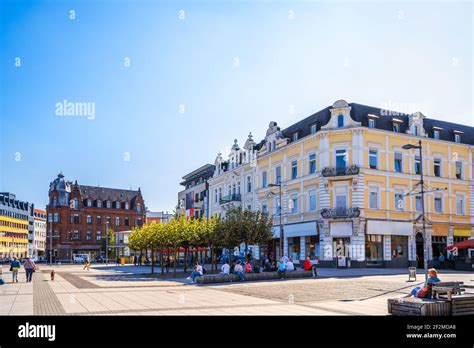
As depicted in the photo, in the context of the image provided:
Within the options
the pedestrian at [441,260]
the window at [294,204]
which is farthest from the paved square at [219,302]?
the window at [294,204]

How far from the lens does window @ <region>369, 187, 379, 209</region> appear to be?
45.7 metres

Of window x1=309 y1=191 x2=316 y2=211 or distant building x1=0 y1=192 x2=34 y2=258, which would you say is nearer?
window x1=309 y1=191 x2=316 y2=211

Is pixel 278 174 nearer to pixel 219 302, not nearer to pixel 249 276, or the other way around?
pixel 249 276

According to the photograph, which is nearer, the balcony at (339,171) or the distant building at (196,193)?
the balcony at (339,171)

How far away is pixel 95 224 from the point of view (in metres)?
109

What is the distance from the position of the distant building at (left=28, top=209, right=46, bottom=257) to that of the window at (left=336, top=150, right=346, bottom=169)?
387 feet

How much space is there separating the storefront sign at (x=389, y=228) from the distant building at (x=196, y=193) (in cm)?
3258

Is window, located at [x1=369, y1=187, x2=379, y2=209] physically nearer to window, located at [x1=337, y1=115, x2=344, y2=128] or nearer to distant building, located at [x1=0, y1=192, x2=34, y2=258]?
window, located at [x1=337, y1=115, x2=344, y2=128]

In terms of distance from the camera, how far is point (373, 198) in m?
45.9

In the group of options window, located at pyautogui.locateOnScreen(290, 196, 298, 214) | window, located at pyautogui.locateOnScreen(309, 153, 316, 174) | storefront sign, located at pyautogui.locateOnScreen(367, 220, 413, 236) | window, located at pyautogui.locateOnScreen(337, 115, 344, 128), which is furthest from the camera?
window, located at pyautogui.locateOnScreen(290, 196, 298, 214)

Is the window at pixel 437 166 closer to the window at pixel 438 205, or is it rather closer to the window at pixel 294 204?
the window at pixel 438 205

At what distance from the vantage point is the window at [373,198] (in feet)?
150

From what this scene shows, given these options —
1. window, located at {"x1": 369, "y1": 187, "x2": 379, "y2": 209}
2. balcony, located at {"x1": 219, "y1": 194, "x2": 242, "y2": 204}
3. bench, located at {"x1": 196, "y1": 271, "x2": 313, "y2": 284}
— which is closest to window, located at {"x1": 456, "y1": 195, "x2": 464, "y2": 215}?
window, located at {"x1": 369, "y1": 187, "x2": 379, "y2": 209}

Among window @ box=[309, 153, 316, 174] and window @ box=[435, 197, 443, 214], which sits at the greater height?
window @ box=[309, 153, 316, 174]
